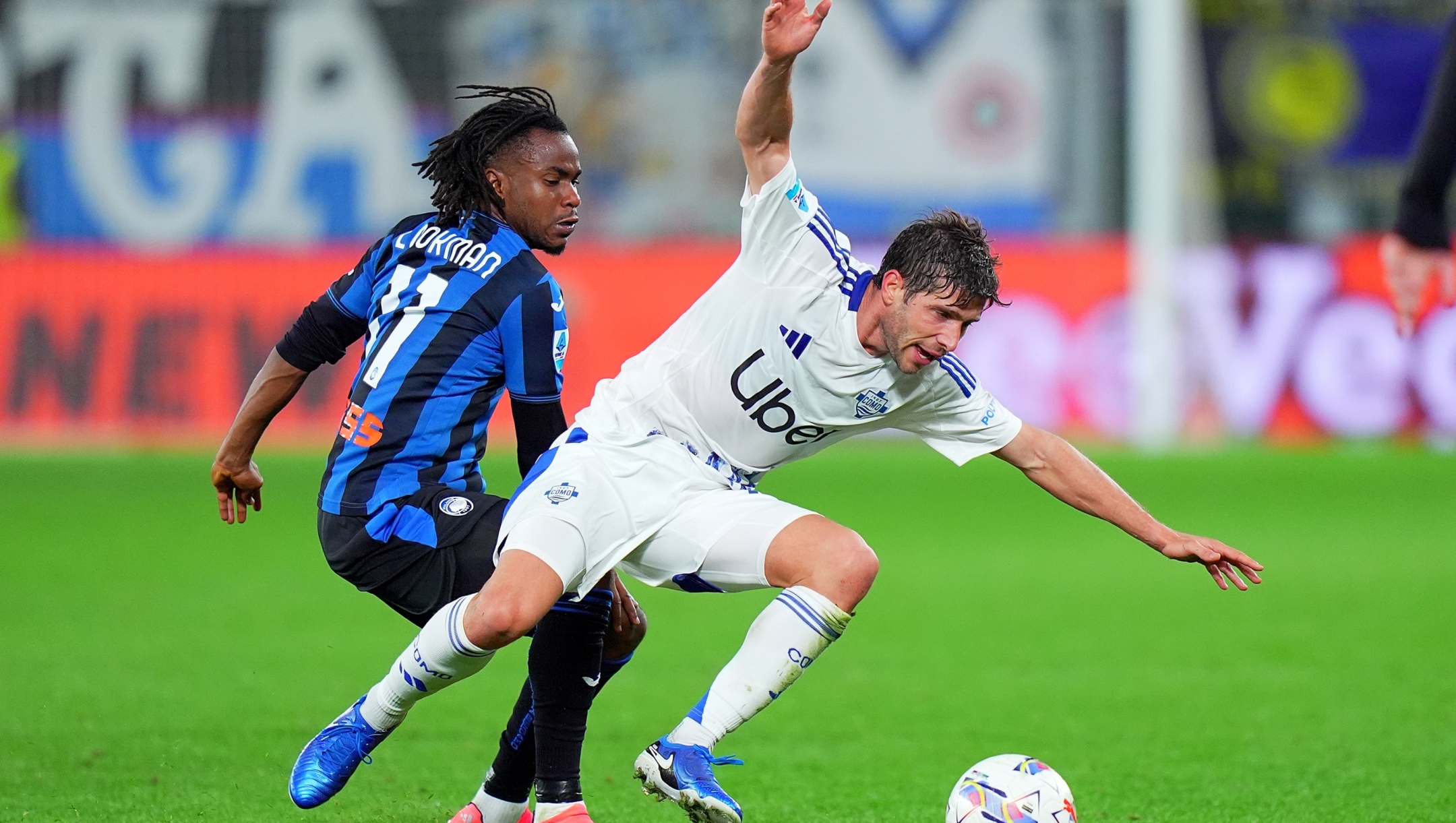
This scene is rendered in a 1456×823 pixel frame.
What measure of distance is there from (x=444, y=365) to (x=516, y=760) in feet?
3.75

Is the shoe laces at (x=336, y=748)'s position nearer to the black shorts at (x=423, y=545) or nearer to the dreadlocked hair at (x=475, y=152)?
the black shorts at (x=423, y=545)

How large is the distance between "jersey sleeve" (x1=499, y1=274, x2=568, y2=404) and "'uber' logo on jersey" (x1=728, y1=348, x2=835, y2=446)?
49cm

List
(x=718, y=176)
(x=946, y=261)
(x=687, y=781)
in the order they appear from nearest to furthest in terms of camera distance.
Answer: (x=687, y=781) < (x=946, y=261) < (x=718, y=176)

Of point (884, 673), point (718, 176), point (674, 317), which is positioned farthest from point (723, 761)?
point (718, 176)

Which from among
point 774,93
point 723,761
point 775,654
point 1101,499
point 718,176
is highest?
point 774,93

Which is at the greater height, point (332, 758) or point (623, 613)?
point (623, 613)

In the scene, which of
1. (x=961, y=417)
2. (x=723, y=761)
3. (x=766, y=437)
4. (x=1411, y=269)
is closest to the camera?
(x=1411, y=269)

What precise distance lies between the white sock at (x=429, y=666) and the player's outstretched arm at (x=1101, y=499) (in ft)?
5.08

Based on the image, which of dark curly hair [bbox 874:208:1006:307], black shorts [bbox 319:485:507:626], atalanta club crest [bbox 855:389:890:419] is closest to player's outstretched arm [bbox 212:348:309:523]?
black shorts [bbox 319:485:507:626]

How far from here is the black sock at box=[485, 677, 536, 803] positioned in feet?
15.5

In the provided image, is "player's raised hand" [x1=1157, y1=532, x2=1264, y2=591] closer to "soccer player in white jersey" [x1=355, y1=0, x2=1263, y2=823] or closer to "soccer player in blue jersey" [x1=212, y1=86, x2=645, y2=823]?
"soccer player in white jersey" [x1=355, y1=0, x2=1263, y2=823]

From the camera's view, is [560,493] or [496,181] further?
[496,181]

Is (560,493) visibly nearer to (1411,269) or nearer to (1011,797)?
(1011,797)

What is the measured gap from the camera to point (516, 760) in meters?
4.73
